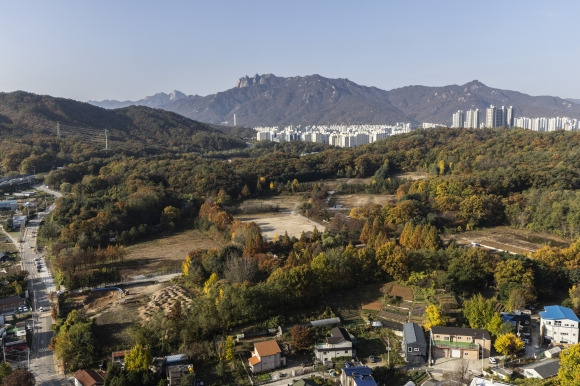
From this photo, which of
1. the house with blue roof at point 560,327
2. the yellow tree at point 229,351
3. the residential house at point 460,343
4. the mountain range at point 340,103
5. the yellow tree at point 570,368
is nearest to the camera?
the yellow tree at point 570,368

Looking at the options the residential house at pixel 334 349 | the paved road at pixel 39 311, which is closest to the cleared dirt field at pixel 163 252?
the paved road at pixel 39 311

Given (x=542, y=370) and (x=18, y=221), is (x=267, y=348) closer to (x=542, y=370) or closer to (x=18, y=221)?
(x=542, y=370)

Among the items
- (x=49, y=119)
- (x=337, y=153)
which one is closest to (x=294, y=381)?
(x=337, y=153)

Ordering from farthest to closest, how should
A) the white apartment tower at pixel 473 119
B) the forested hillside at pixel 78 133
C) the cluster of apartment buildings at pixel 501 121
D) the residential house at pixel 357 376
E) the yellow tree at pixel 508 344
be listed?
the white apartment tower at pixel 473 119
the cluster of apartment buildings at pixel 501 121
the forested hillside at pixel 78 133
the yellow tree at pixel 508 344
the residential house at pixel 357 376

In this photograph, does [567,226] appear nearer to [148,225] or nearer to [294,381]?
[294,381]

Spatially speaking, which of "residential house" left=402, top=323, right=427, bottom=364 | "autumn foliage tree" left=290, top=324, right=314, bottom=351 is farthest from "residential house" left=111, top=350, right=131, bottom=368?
"residential house" left=402, top=323, right=427, bottom=364

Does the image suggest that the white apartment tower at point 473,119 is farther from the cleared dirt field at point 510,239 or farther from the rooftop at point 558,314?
the rooftop at point 558,314

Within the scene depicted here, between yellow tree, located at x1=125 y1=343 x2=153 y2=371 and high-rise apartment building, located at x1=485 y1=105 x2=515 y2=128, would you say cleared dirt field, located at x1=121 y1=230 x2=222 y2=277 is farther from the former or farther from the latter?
high-rise apartment building, located at x1=485 y1=105 x2=515 y2=128
